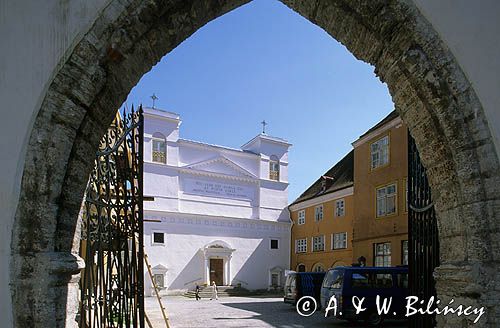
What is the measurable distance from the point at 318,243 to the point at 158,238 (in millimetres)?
9480

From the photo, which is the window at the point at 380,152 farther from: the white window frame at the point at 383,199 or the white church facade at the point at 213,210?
the white church facade at the point at 213,210

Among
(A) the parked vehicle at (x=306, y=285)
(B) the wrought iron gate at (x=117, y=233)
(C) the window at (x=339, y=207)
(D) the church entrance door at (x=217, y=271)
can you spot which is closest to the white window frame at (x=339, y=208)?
(C) the window at (x=339, y=207)

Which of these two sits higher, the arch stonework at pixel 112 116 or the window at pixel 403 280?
the arch stonework at pixel 112 116

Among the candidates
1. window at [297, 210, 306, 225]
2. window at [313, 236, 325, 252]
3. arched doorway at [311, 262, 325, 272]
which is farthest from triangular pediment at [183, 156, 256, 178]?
arched doorway at [311, 262, 325, 272]

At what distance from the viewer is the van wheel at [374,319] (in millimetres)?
12789

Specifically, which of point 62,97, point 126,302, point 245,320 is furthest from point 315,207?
point 62,97

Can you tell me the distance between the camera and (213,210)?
1155 inches

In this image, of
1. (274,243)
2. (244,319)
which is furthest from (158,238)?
(244,319)

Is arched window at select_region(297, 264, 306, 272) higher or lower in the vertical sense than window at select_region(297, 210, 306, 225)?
lower

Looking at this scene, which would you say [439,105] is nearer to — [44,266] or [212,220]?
[44,266]

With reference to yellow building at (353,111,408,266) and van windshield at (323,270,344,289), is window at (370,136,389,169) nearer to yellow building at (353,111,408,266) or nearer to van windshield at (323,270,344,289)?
yellow building at (353,111,408,266)

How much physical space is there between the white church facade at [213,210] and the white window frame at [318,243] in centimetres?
346

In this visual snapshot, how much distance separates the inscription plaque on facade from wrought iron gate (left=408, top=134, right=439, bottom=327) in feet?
80.1

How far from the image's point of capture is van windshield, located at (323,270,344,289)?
1291cm
